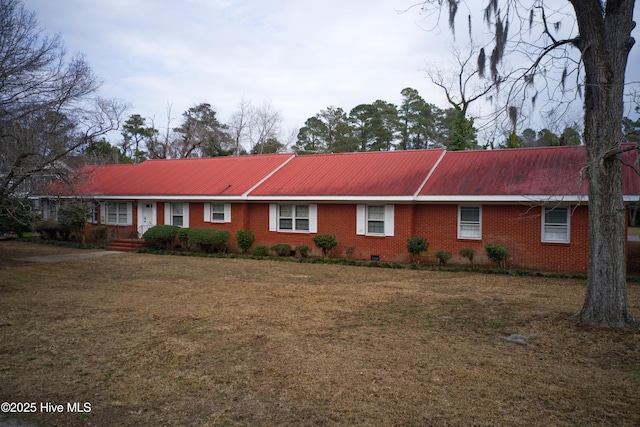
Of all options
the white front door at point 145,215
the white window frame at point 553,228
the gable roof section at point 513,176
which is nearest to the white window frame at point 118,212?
the white front door at point 145,215

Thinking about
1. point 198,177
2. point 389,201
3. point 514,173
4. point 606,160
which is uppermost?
point 198,177

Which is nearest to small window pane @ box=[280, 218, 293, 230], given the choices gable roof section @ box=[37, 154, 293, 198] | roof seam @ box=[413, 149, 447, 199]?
gable roof section @ box=[37, 154, 293, 198]

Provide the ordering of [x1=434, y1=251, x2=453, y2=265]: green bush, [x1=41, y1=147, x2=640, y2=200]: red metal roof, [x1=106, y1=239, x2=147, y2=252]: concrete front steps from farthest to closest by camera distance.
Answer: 1. [x1=106, y1=239, x2=147, y2=252]: concrete front steps
2. [x1=434, y1=251, x2=453, y2=265]: green bush
3. [x1=41, y1=147, x2=640, y2=200]: red metal roof

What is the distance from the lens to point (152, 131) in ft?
167

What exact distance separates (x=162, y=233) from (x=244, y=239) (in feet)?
12.9

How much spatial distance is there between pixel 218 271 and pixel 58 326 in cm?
720

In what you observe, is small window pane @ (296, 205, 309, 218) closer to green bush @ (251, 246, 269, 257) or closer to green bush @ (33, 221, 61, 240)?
green bush @ (251, 246, 269, 257)

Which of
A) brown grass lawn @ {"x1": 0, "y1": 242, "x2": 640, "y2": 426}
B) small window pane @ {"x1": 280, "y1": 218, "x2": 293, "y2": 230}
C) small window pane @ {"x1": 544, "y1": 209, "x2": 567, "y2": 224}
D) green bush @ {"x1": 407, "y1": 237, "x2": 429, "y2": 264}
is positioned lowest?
brown grass lawn @ {"x1": 0, "y1": 242, "x2": 640, "y2": 426}

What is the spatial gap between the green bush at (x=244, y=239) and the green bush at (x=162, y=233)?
3.23m

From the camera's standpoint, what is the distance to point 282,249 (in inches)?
746

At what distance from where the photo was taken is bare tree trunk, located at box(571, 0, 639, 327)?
26.2ft

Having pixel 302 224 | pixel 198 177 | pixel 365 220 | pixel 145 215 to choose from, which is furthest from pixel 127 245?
pixel 365 220

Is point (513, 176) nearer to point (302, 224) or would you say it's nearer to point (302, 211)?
point (302, 211)

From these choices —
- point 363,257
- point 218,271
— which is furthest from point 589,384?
point 363,257
